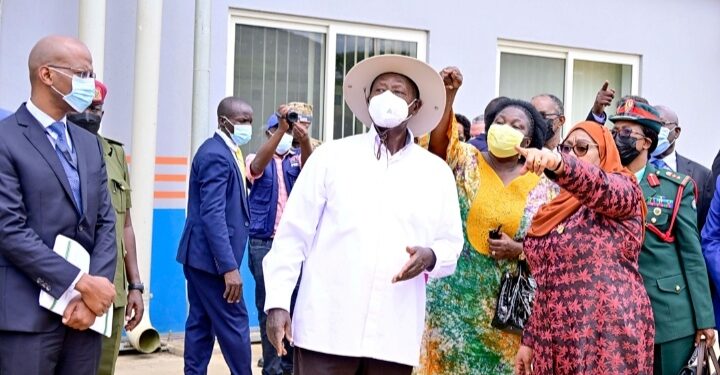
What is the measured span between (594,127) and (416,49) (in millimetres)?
5474

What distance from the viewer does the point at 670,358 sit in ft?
16.1

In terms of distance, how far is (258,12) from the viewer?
8938mm

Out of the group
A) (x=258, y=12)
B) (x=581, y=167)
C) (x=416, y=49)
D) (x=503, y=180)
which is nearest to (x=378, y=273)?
(x=581, y=167)

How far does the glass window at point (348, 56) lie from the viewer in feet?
31.3

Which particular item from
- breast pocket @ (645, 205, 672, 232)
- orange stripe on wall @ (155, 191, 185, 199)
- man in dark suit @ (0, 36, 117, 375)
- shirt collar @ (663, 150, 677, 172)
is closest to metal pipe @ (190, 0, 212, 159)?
orange stripe on wall @ (155, 191, 185, 199)

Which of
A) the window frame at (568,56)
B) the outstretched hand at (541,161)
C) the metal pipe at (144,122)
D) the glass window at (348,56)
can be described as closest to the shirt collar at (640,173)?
the outstretched hand at (541,161)

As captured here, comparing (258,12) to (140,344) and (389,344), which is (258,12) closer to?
Result: (140,344)

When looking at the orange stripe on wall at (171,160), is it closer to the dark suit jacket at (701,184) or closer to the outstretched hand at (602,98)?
the outstretched hand at (602,98)

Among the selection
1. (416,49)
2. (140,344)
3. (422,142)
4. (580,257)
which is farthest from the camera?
(416,49)

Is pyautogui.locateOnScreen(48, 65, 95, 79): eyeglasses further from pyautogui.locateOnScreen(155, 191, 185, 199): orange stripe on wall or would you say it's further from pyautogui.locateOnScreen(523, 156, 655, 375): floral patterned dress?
pyautogui.locateOnScreen(155, 191, 185, 199): orange stripe on wall

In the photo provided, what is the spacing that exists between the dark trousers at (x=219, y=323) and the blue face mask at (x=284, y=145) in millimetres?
1542

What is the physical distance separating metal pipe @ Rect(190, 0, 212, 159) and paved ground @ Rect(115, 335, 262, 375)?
5.46 feet

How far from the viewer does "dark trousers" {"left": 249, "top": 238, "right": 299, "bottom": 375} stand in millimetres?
7098

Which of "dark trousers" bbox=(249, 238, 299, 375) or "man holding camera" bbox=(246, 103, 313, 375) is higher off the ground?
"man holding camera" bbox=(246, 103, 313, 375)
